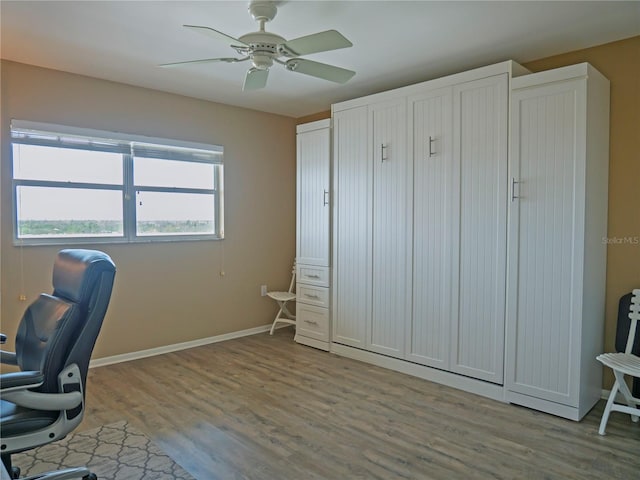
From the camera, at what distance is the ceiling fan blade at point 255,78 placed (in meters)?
2.84

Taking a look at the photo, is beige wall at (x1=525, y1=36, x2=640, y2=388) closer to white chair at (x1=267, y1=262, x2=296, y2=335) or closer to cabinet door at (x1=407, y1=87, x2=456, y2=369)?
cabinet door at (x1=407, y1=87, x2=456, y2=369)

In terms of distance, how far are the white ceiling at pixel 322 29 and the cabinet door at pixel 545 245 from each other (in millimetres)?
452

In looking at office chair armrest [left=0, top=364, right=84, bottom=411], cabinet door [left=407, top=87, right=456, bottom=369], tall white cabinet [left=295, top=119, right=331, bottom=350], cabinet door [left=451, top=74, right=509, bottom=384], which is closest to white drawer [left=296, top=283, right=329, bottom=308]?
tall white cabinet [left=295, top=119, right=331, bottom=350]

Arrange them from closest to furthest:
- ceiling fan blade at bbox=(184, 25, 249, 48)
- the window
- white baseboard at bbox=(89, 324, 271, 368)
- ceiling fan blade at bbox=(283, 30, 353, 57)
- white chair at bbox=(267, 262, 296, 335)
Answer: ceiling fan blade at bbox=(184, 25, 249, 48) → ceiling fan blade at bbox=(283, 30, 353, 57) → the window → white baseboard at bbox=(89, 324, 271, 368) → white chair at bbox=(267, 262, 296, 335)

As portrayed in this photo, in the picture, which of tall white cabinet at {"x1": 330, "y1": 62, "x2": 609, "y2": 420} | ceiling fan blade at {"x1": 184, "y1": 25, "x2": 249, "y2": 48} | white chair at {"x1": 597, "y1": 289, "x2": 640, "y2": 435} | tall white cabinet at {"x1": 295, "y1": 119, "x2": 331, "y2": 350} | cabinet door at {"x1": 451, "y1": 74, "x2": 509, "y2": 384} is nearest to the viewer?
ceiling fan blade at {"x1": 184, "y1": 25, "x2": 249, "y2": 48}

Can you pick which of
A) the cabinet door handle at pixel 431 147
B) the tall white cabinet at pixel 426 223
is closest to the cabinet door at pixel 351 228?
the tall white cabinet at pixel 426 223

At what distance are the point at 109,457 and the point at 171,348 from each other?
6.57 feet

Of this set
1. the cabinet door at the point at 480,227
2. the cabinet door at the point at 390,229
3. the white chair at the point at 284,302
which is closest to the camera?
the cabinet door at the point at 480,227

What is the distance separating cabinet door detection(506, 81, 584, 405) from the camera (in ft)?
9.31

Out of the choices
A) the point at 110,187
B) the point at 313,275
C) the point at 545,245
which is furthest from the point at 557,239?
the point at 110,187

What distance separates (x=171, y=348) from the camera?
14.5ft

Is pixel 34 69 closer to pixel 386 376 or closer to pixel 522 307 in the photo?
pixel 386 376

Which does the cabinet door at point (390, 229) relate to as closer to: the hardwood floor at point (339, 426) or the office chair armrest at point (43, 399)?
the hardwood floor at point (339, 426)

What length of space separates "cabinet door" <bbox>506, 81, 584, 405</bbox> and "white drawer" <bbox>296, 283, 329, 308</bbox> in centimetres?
185
